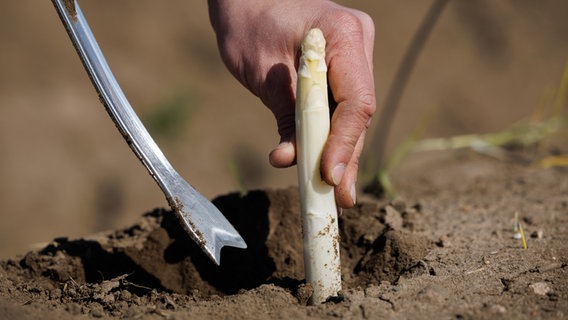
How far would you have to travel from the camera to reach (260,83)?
1998mm

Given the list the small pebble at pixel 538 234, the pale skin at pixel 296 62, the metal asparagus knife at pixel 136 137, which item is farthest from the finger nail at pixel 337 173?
the small pebble at pixel 538 234

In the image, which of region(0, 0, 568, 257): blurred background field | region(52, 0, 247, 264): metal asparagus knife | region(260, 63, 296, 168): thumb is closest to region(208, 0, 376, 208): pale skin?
region(260, 63, 296, 168): thumb

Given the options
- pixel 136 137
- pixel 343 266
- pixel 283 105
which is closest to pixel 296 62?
pixel 283 105

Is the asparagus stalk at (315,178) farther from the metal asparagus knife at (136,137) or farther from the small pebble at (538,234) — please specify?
the small pebble at (538,234)

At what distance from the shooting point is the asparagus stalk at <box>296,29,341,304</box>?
63.4 inches

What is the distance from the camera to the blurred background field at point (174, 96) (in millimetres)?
4539

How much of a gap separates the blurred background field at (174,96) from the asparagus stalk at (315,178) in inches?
106

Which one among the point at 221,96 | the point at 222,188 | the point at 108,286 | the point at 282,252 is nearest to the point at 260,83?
the point at 282,252

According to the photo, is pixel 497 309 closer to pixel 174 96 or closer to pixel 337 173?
pixel 337 173

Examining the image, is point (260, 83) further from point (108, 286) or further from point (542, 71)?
point (542, 71)

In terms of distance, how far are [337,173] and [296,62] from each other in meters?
0.44

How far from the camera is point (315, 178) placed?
166 centimetres

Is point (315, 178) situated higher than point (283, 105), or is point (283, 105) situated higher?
point (283, 105)

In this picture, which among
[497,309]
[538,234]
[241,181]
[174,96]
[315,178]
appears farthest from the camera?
[174,96]
